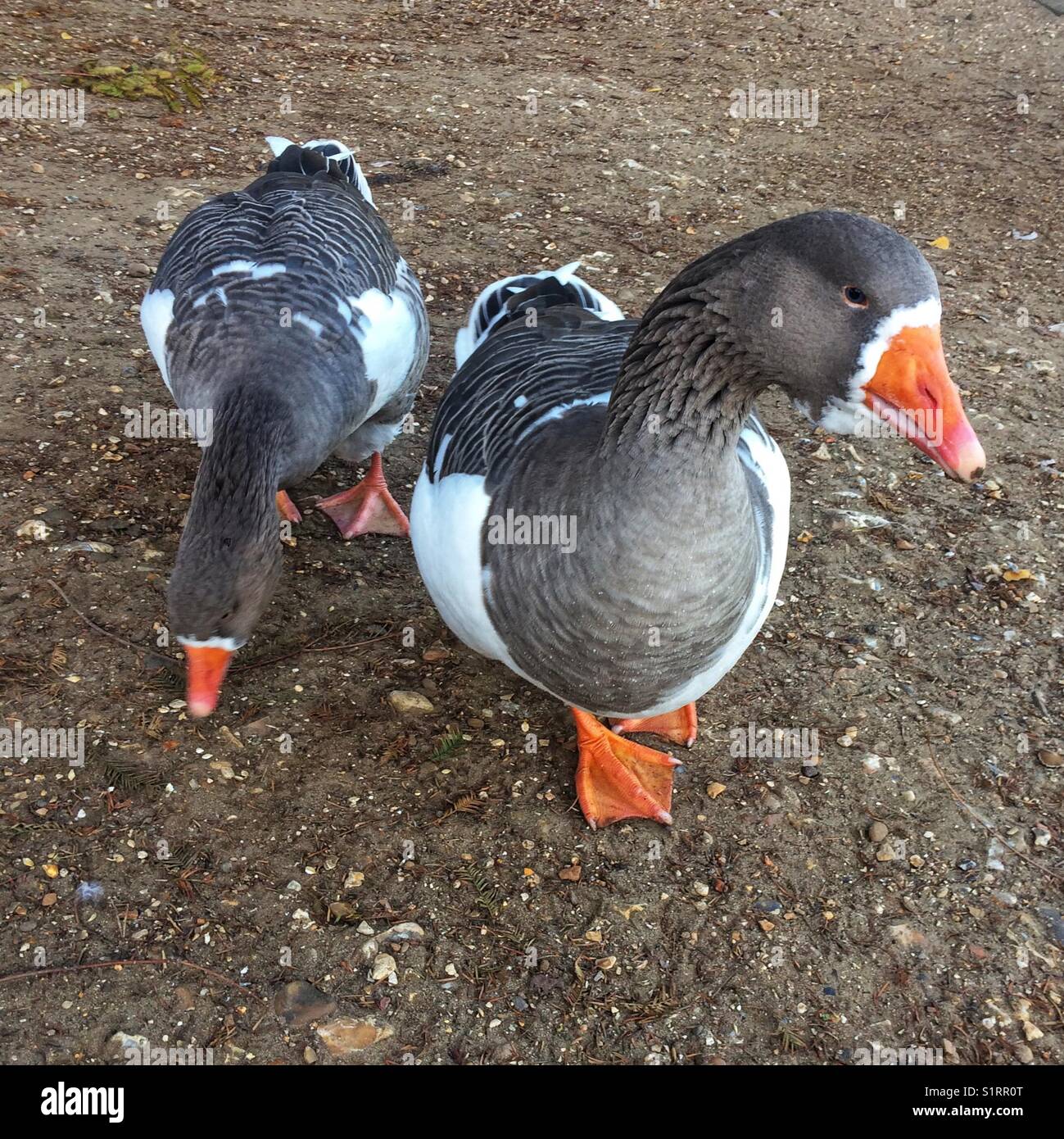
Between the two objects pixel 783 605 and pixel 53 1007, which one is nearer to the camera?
pixel 53 1007

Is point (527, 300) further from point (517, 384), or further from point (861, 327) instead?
point (861, 327)

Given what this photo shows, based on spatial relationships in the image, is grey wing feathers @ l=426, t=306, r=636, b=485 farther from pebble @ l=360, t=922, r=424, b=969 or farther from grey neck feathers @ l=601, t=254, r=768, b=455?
pebble @ l=360, t=922, r=424, b=969

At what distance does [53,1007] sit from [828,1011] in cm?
242

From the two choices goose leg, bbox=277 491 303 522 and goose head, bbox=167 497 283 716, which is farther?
goose leg, bbox=277 491 303 522

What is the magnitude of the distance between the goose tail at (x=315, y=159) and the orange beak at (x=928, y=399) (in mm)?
3741

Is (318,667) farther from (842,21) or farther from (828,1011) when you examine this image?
(842,21)

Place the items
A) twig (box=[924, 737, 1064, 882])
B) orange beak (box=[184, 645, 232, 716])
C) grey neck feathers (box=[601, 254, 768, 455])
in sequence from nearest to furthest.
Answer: grey neck feathers (box=[601, 254, 768, 455]) < orange beak (box=[184, 645, 232, 716]) < twig (box=[924, 737, 1064, 882])

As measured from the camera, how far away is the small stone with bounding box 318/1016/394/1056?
3.11 metres

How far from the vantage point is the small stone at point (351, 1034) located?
311cm

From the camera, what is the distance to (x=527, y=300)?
4.32m

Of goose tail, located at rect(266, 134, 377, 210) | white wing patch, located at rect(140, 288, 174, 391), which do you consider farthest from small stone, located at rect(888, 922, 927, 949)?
goose tail, located at rect(266, 134, 377, 210)

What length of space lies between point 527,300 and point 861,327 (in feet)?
6.81

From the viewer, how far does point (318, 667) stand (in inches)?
168

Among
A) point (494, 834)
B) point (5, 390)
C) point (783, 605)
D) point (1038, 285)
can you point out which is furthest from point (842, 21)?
point (494, 834)
